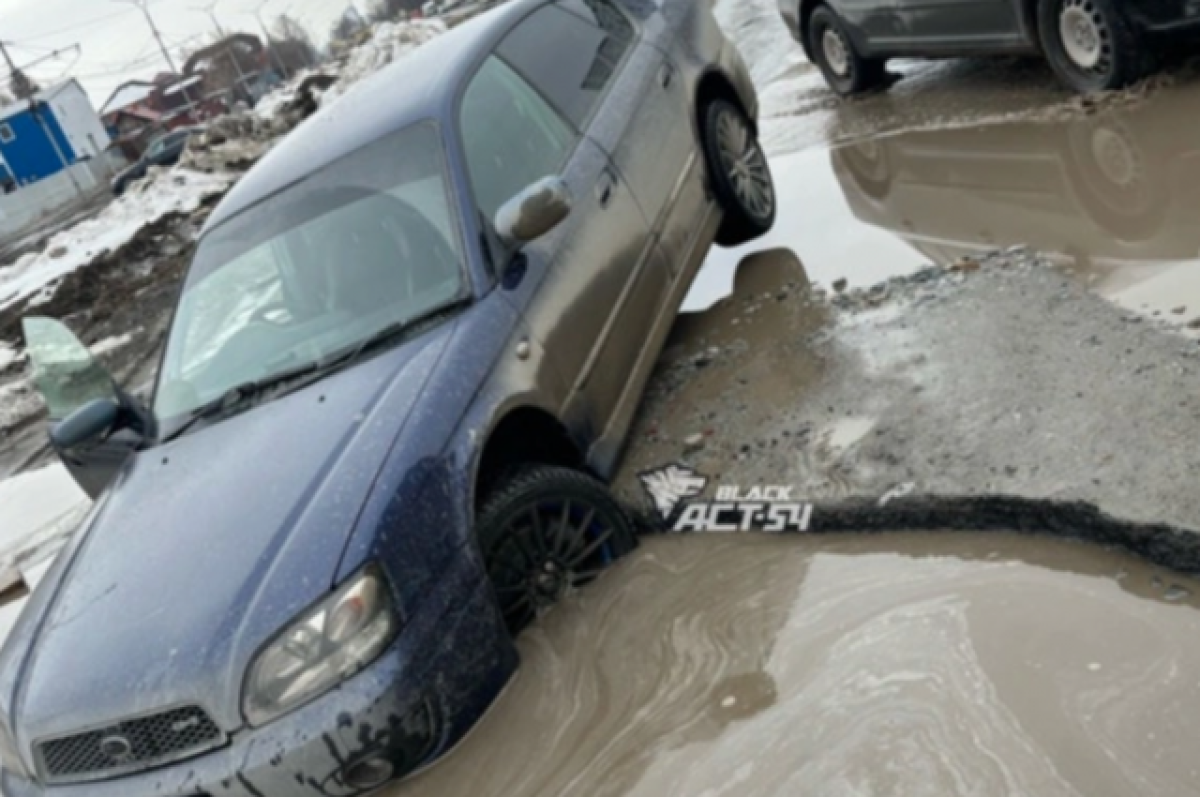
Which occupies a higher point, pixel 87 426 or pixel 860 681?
pixel 87 426

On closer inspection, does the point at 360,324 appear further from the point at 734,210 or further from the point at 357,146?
the point at 734,210

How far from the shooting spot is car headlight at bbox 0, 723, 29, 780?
3.08 metres

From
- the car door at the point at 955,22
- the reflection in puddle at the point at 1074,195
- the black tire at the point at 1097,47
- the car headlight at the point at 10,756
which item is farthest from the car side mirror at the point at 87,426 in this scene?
the car door at the point at 955,22

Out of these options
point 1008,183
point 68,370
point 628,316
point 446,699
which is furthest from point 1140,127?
point 68,370

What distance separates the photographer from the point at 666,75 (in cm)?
559

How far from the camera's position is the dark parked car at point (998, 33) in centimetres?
603

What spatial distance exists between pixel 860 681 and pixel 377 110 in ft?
10.2

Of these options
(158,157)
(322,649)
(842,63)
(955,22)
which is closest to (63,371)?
(322,649)

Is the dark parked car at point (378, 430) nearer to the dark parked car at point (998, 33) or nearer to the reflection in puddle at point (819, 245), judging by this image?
the reflection in puddle at point (819, 245)

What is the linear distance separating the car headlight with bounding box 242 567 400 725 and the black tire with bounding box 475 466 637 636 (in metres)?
0.46

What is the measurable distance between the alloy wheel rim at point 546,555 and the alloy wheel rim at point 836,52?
20.6ft

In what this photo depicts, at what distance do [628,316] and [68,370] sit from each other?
328cm

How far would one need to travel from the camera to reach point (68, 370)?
5.95 m

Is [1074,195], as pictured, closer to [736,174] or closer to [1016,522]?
[736,174]
